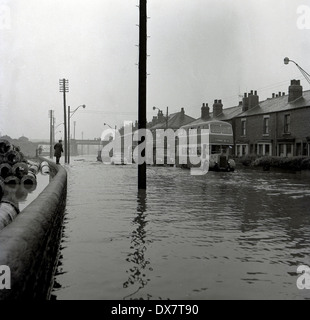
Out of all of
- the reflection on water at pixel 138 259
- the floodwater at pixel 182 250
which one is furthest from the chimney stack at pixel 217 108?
the reflection on water at pixel 138 259

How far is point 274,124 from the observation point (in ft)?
132

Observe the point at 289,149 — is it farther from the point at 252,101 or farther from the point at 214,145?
the point at 252,101

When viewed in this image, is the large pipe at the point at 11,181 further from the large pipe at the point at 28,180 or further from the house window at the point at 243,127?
the house window at the point at 243,127

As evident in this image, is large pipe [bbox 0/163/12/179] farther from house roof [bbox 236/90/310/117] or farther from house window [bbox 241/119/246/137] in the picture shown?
house window [bbox 241/119/246/137]

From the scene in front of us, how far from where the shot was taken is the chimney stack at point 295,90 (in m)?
39.7

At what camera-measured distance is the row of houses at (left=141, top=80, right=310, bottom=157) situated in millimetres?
36500

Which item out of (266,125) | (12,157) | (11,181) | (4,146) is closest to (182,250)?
(11,181)

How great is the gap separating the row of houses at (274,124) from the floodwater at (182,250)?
2577cm

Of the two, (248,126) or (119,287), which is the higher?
(248,126)

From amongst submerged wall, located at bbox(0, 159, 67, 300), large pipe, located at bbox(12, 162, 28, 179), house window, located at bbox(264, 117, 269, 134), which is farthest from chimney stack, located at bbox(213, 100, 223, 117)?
submerged wall, located at bbox(0, 159, 67, 300)

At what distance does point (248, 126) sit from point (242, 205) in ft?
111

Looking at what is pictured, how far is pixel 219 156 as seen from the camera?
104 ft
